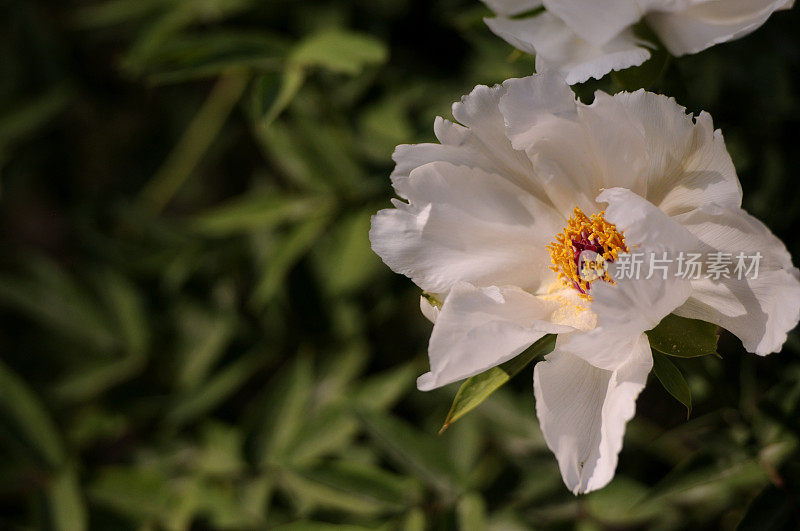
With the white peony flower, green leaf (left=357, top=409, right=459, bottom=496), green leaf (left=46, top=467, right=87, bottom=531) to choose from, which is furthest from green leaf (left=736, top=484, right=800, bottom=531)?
green leaf (left=46, top=467, right=87, bottom=531)

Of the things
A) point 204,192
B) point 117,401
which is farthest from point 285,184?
point 117,401

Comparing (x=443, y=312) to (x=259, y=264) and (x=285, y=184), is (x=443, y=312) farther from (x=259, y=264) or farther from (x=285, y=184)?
(x=285, y=184)

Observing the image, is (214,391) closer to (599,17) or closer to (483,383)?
(483,383)

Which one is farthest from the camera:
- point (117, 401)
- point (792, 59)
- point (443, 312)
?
point (117, 401)

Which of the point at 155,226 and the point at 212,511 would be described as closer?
the point at 212,511

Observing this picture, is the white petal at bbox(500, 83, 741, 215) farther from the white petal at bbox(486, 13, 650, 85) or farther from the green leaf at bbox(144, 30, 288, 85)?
the green leaf at bbox(144, 30, 288, 85)

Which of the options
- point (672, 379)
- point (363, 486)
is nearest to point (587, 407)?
point (672, 379)

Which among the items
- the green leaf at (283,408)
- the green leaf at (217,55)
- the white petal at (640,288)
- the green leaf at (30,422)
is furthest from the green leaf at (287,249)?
the white petal at (640,288)
